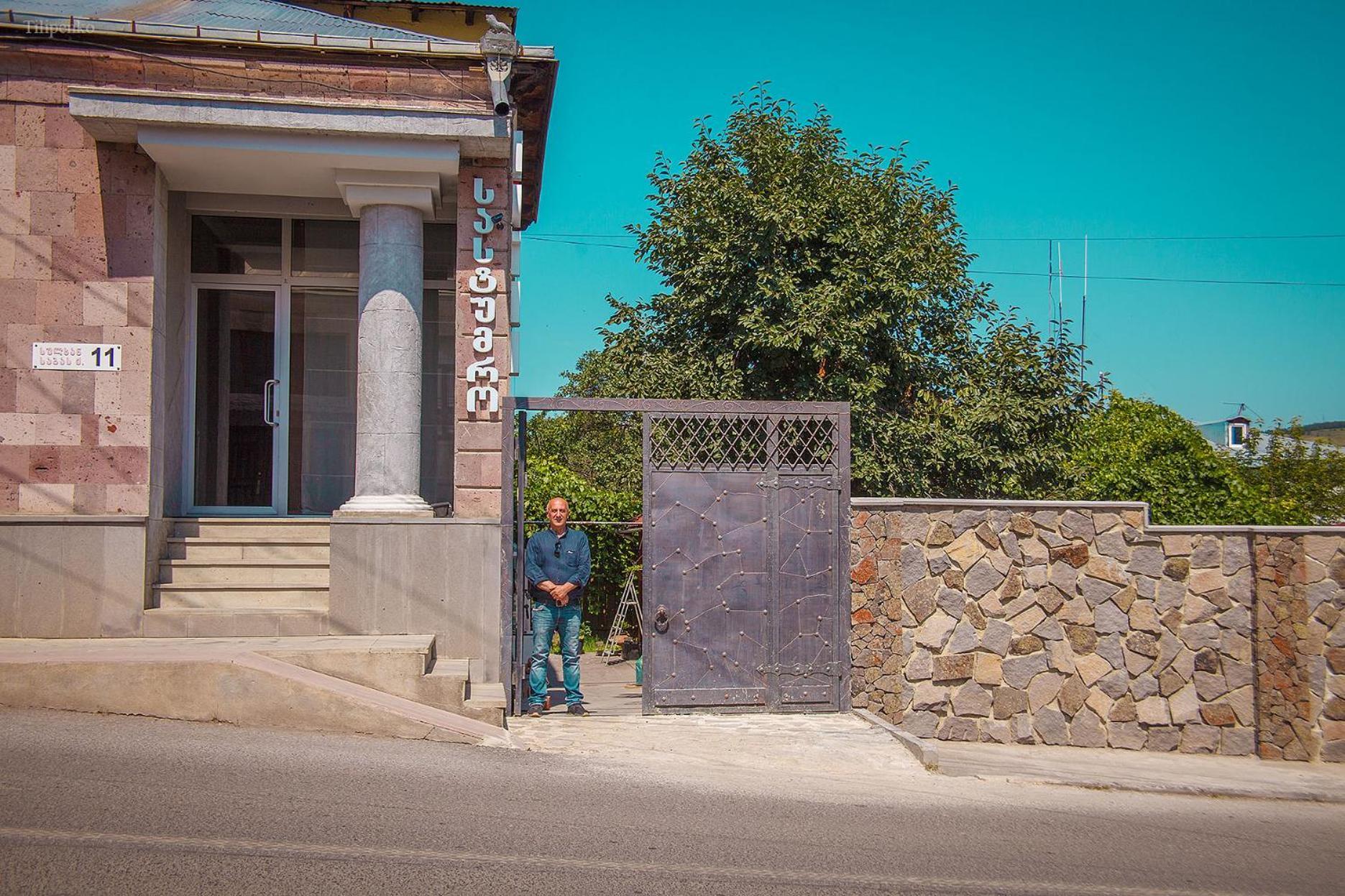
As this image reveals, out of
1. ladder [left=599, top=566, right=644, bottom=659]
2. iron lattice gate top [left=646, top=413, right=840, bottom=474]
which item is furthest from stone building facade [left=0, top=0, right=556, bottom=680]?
ladder [left=599, top=566, right=644, bottom=659]

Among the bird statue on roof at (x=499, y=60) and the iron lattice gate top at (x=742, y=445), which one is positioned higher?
the bird statue on roof at (x=499, y=60)

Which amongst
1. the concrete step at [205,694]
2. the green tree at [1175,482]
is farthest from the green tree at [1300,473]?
the concrete step at [205,694]

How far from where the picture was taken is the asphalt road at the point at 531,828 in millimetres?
5320

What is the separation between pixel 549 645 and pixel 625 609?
5.91 m

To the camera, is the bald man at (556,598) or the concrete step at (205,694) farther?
the bald man at (556,598)

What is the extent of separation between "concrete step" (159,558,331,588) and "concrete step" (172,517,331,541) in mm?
329

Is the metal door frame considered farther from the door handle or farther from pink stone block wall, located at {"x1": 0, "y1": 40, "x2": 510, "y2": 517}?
pink stone block wall, located at {"x1": 0, "y1": 40, "x2": 510, "y2": 517}

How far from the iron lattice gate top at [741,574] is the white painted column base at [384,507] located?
2.08 meters

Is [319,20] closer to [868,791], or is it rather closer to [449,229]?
[449,229]

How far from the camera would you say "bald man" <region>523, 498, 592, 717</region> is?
31.3 ft

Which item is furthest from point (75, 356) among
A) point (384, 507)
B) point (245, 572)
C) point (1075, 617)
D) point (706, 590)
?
point (1075, 617)

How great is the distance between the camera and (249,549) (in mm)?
10375

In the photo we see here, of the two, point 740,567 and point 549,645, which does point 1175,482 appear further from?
point 549,645

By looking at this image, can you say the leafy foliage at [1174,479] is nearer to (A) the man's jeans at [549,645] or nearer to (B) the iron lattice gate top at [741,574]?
A: (B) the iron lattice gate top at [741,574]
